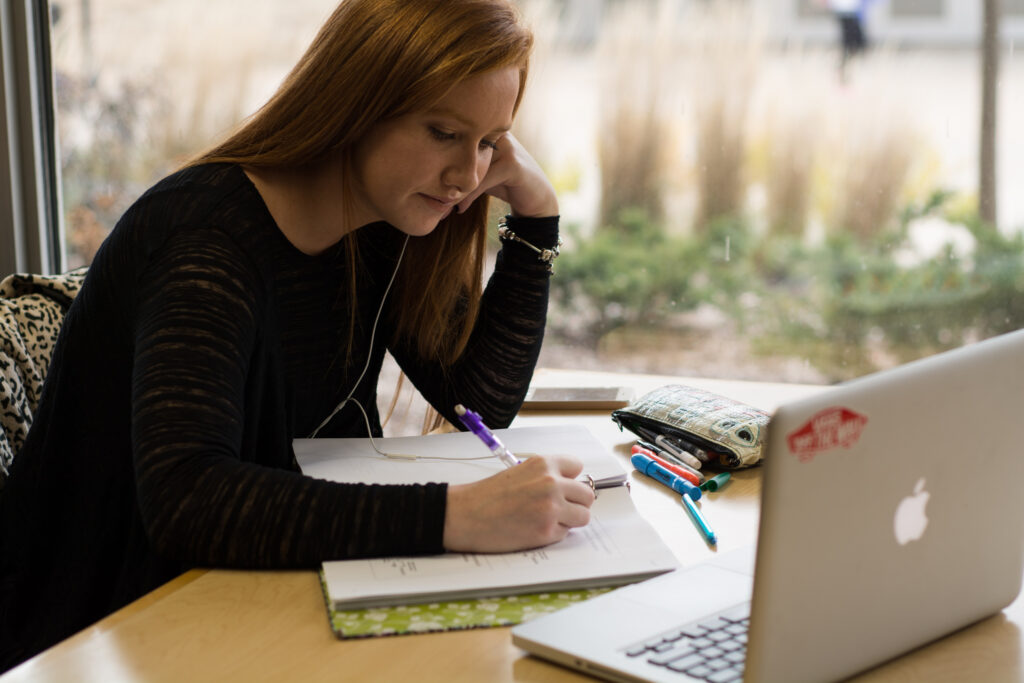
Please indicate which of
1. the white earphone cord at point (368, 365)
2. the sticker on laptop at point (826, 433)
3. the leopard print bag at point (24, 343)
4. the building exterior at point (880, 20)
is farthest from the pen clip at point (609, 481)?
the building exterior at point (880, 20)

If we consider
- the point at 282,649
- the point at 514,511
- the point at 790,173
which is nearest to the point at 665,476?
the point at 514,511

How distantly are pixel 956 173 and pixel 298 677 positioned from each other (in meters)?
1.70

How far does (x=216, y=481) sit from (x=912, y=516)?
572mm

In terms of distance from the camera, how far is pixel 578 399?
5.09 ft

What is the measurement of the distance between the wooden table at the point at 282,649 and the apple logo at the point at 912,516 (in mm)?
111

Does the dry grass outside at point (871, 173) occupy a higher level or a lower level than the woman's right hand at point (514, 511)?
higher

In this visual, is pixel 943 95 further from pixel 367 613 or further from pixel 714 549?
pixel 367 613

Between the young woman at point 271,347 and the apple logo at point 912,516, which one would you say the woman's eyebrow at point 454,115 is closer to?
the young woman at point 271,347

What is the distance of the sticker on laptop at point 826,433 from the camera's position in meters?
0.63

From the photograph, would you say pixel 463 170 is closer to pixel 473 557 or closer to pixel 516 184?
pixel 516 184

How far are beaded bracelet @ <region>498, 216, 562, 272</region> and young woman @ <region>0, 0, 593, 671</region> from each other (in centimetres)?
Result: 10

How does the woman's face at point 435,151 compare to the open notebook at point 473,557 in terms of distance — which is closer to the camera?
the open notebook at point 473,557

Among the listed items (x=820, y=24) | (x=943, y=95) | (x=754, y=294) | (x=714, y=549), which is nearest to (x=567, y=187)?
(x=754, y=294)

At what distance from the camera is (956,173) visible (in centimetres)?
204
